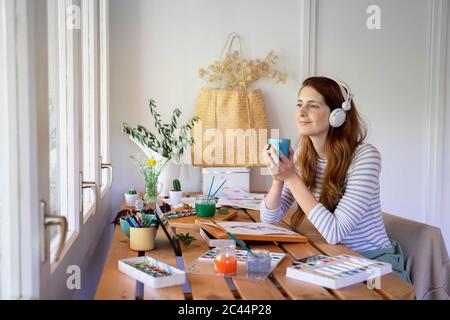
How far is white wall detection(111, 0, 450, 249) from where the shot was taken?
2.64 metres

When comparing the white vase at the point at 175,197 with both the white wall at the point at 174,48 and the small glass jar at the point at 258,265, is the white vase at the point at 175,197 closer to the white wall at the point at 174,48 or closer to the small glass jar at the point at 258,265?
the white wall at the point at 174,48

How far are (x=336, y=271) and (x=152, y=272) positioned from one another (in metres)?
0.41

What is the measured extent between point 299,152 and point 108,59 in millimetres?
1241

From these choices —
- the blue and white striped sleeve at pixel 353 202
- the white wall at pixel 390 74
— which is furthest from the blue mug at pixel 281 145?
the white wall at pixel 390 74

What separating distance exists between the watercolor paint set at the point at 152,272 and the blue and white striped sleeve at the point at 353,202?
21.5 inches

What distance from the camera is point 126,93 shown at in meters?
2.64

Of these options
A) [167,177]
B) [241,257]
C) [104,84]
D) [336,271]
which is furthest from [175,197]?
[336,271]

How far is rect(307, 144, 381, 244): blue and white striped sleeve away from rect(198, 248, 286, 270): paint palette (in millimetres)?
218

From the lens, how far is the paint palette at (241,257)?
3.93 feet

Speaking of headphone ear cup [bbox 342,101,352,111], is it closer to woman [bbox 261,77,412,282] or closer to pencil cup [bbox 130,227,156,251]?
woman [bbox 261,77,412,282]

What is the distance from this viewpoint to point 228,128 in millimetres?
2633

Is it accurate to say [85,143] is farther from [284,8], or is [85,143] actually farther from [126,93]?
[284,8]

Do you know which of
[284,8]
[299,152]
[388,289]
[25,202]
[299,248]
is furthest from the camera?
[284,8]

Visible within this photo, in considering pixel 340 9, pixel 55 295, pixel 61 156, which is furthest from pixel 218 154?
pixel 55 295
